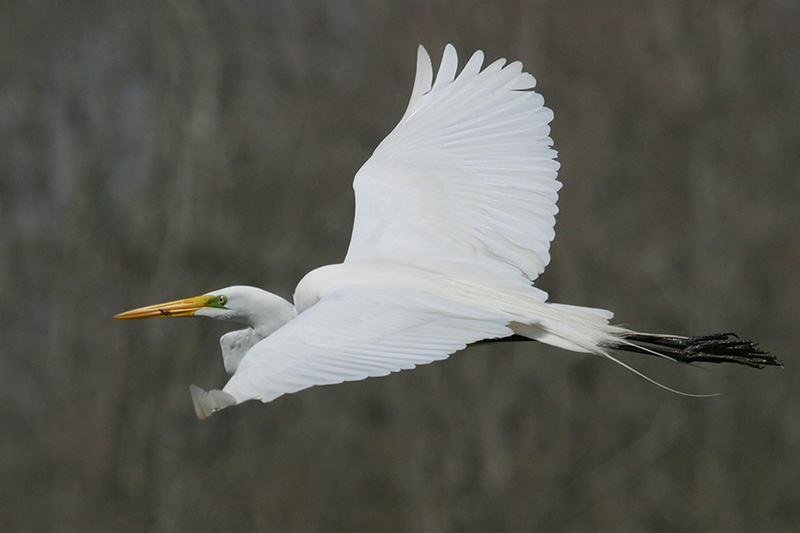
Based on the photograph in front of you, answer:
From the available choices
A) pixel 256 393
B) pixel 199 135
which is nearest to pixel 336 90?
pixel 199 135

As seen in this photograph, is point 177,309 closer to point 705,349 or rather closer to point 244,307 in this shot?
point 244,307

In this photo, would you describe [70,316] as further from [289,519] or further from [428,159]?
[428,159]

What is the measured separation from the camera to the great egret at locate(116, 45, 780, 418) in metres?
3.58

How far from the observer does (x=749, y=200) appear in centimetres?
1392

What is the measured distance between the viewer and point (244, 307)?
4781mm

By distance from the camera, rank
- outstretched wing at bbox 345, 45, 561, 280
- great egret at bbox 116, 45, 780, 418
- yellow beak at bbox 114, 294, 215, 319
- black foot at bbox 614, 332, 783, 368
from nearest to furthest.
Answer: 1. great egret at bbox 116, 45, 780, 418
2. black foot at bbox 614, 332, 783, 368
3. outstretched wing at bbox 345, 45, 561, 280
4. yellow beak at bbox 114, 294, 215, 319

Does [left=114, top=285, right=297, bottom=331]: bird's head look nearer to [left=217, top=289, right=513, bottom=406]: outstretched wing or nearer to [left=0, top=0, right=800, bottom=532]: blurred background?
[left=217, top=289, right=513, bottom=406]: outstretched wing

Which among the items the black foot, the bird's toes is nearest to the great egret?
the black foot

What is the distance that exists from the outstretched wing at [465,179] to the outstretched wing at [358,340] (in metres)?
0.67

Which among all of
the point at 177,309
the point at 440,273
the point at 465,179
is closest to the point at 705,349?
the point at 440,273

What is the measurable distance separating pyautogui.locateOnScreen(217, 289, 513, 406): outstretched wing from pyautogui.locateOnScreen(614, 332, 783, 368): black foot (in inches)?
30.9

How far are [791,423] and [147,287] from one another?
288 inches

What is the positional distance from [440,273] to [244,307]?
0.83 meters

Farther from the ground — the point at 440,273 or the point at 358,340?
the point at 440,273
